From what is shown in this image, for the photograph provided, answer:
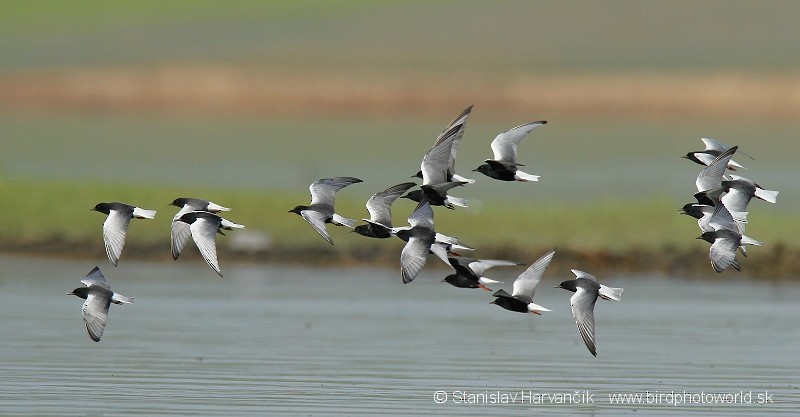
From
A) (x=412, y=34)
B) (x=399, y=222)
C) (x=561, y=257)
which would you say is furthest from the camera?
(x=412, y=34)

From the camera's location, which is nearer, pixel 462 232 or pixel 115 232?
pixel 115 232

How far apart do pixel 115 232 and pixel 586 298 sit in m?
4.99

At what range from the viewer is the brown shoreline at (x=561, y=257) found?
32688mm

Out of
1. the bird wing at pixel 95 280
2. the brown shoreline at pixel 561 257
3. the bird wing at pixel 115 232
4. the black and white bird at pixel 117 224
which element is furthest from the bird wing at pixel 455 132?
the brown shoreline at pixel 561 257

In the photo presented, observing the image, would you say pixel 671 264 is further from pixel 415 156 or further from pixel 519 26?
pixel 519 26

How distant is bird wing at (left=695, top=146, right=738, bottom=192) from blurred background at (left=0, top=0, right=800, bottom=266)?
12659mm

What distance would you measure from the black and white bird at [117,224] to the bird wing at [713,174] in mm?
5917

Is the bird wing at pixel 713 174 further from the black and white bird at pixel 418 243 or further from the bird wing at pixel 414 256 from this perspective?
the bird wing at pixel 414 256

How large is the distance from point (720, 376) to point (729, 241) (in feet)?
12.9

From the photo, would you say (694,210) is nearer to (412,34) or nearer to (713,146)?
(713,146)

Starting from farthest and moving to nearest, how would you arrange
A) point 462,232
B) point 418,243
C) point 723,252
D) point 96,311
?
point 462,232 < point 96,311 < point 418,243 < point 723,252

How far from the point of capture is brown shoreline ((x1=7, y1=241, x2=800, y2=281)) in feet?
107

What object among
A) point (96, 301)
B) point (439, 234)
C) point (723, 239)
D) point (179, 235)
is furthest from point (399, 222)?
point (723, 239)
